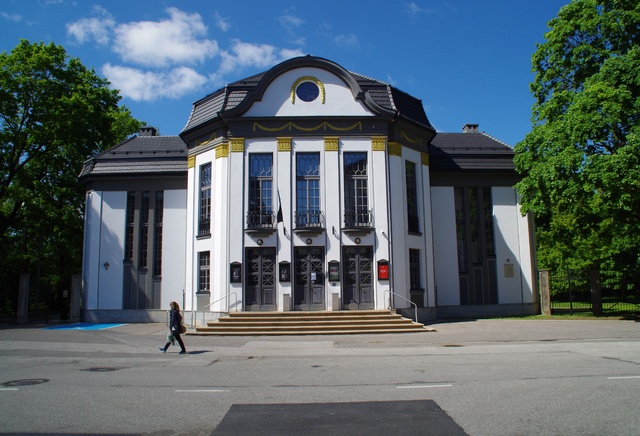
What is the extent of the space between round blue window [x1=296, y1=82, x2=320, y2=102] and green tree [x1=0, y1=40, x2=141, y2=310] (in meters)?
12.8

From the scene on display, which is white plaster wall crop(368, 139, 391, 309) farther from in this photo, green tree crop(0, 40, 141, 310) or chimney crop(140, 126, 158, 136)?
green tree crop(0, 40, 141, 310)

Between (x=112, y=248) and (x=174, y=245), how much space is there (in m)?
3.05

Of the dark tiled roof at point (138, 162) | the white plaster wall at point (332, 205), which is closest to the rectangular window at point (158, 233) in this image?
the dark tiled roof at point (138, 162)

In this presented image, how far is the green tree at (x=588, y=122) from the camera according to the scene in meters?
18.7

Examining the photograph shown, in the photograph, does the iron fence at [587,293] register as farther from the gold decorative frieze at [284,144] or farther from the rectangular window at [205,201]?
the rectangular window at [205,201]

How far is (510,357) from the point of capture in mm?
11812

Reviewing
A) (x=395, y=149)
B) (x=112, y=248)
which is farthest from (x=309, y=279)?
(x=112, y=248)

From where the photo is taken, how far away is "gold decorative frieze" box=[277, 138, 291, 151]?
21.1 m

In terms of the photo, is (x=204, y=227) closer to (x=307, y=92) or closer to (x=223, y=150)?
(x=223, y=150)

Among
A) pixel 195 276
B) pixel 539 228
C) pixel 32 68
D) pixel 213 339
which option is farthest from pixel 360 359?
pixel 539 228

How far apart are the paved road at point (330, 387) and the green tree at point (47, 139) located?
1488cm

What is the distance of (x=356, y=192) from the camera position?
21.1 metres

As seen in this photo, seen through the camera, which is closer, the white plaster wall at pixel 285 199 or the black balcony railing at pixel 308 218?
the white plaster wall at pixel 285 199

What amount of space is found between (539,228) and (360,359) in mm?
35699
